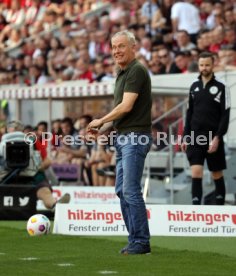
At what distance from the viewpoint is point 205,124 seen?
14242 millimetres

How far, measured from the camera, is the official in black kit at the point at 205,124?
14.2m

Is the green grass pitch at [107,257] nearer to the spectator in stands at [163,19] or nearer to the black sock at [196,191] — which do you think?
the black sock at [196,191]

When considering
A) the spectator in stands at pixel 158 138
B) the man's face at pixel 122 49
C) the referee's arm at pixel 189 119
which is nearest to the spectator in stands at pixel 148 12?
the spectator in stands at pixel 158 138

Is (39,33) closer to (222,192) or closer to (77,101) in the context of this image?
(77,101)

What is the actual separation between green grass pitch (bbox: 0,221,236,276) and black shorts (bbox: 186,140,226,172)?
7.14 feet

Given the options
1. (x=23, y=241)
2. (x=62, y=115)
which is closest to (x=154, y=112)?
(x=62, y=115)

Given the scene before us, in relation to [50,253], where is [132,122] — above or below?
above

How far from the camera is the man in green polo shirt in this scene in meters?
10.1

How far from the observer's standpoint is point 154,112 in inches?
826

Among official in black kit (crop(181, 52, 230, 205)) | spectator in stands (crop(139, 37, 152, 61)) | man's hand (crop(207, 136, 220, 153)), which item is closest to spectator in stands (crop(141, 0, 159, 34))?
spectator in stands (crop(139, 37, 152, 61))

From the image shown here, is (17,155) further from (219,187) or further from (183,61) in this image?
(183,61)

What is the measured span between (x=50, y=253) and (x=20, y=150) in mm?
5483

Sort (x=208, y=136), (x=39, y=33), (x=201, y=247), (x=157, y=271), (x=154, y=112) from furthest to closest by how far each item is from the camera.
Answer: (x=39, y=33), (x=154, y=112), (x=208, y=136), (x=201, y=247), (x=157, y=271)

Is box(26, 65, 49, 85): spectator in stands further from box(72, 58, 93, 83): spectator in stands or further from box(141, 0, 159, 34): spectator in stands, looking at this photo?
box(141, 0, 159, 34): spectator in stands
